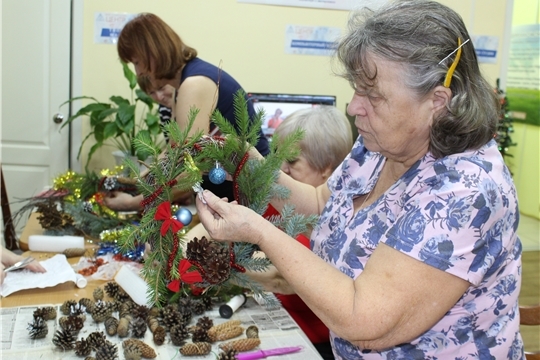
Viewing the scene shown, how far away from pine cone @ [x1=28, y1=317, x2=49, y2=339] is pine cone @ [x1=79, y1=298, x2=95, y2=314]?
5.4 inches

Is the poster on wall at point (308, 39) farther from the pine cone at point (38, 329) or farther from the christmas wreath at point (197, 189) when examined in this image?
the pine cone at point (38, 329)

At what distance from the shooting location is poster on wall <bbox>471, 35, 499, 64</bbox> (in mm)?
4629

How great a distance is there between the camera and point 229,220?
116 cm

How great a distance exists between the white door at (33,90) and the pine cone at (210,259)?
9.75 feet

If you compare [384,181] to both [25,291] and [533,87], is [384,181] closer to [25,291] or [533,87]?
[25,291]

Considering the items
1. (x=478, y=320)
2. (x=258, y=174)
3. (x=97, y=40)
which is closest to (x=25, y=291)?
(x=258, y=174)

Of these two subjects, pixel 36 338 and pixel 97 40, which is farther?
pixel 97 40

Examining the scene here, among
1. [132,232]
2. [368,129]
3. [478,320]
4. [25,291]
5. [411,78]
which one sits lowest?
[25,291]

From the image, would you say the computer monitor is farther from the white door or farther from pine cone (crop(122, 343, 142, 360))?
pine cone (crop(122, 343, 142, 360))

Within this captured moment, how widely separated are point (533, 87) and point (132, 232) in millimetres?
5607

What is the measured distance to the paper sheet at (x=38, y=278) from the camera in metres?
1.59

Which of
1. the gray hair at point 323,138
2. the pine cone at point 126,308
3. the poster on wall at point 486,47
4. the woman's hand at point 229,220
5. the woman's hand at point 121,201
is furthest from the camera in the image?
the poster on wall at point 486,47

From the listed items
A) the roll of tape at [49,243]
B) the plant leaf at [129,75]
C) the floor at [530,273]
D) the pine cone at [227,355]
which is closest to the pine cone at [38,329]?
the pine cone at [227,355]

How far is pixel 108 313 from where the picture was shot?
1451 mm
